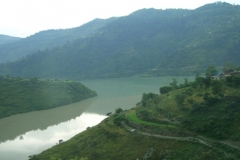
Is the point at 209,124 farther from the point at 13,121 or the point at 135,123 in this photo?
the point at 13,121

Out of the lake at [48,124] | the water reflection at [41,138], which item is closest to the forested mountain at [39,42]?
the lake at [48,124]

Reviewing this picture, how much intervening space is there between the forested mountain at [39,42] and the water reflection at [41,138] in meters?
98.3

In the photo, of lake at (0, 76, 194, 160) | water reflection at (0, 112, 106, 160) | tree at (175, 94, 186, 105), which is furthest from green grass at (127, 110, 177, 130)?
water reflection at (0, 112, 106, 160)

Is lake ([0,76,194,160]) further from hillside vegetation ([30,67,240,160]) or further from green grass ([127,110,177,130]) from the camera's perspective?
green grass ([127,110,177,130])

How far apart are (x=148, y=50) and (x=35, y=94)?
54493 millimetres

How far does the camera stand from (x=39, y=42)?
153750mm

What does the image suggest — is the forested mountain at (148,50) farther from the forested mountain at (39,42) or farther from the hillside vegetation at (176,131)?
the hillside vegetation at (176,131)

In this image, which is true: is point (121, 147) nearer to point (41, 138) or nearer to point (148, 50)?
point (41, 138)

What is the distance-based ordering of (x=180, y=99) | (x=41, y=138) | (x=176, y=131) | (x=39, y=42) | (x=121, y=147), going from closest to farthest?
(x=176, y=131) < (x=121, y=147) < (x=180, y=99) < (x=41, y=138) < (x=39, y=42)

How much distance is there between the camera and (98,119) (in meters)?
34.8

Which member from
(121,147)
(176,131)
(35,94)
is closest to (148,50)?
(35,94)

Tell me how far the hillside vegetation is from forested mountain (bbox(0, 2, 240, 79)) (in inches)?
1948

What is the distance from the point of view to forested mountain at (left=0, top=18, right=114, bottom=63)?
137250 mm

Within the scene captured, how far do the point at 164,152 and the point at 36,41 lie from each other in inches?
5960
